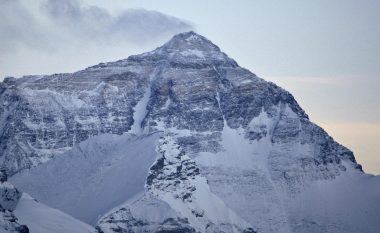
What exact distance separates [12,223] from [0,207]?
375cm

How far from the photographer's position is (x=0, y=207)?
7288 inches

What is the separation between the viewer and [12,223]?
18312 centimetres
